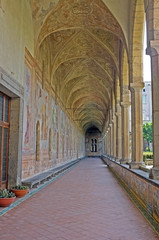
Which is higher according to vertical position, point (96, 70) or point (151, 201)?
point (96, 70)

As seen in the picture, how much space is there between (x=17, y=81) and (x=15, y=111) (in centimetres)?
106

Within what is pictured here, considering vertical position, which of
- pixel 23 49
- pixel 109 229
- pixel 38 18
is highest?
pixel 38 18

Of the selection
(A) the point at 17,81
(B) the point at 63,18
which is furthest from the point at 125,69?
(A) the point at 17,81

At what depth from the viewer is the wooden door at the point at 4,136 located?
7969 millimetres

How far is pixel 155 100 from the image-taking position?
6.15 metres

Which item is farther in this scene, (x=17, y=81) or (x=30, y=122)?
(x=30, y=122)

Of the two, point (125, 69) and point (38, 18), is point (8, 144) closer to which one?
point (38, 18)

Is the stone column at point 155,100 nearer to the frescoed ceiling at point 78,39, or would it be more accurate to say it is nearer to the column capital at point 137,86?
the column capital at point 137,86

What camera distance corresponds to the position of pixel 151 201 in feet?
18.1

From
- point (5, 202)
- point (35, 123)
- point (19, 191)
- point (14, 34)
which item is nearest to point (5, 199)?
point (5, 202)

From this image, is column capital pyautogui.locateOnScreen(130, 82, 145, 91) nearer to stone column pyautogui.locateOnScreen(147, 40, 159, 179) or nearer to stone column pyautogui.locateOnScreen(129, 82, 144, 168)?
stone column pyautogui.locateOnScreen(129, 82, 144, 168)

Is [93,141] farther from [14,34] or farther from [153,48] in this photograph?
[153,48]

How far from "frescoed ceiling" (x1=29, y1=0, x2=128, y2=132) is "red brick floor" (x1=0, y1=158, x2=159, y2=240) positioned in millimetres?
7494

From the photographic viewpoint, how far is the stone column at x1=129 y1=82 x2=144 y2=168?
31.8 ft
